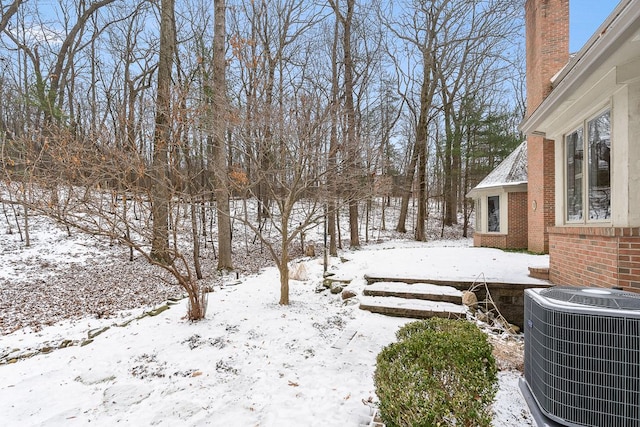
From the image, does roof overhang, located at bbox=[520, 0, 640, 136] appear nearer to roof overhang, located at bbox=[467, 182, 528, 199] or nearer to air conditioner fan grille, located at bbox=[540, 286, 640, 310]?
air conditioner fan grille, located at bbox=[540, 286, 640, 310]

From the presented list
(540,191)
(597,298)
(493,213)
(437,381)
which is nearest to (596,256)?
(597,298)

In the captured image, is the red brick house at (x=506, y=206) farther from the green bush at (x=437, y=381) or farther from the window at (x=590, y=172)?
the green bush at (x=437, y=381)

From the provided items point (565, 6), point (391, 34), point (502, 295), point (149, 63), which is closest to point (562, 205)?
point (502, 295)

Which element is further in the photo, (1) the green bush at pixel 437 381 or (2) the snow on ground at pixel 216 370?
(2) the snow on ground at pixel 216 370

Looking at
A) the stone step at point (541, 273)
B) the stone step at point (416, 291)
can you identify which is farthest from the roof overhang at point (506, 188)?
the stone step at point (416, 291)

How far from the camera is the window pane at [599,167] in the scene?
3461 millimetres

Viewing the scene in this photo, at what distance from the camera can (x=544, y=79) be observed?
8.65 m

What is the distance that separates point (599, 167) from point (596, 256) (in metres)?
1.03

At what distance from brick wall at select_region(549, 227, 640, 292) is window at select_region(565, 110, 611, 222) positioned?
26cm

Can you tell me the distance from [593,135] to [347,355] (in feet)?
12.8

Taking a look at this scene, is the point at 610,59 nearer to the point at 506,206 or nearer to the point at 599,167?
the point at 599,167

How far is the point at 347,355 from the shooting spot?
135 inches

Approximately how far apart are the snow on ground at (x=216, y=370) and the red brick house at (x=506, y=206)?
20.9ft

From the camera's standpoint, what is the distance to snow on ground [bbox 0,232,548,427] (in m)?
2.50
